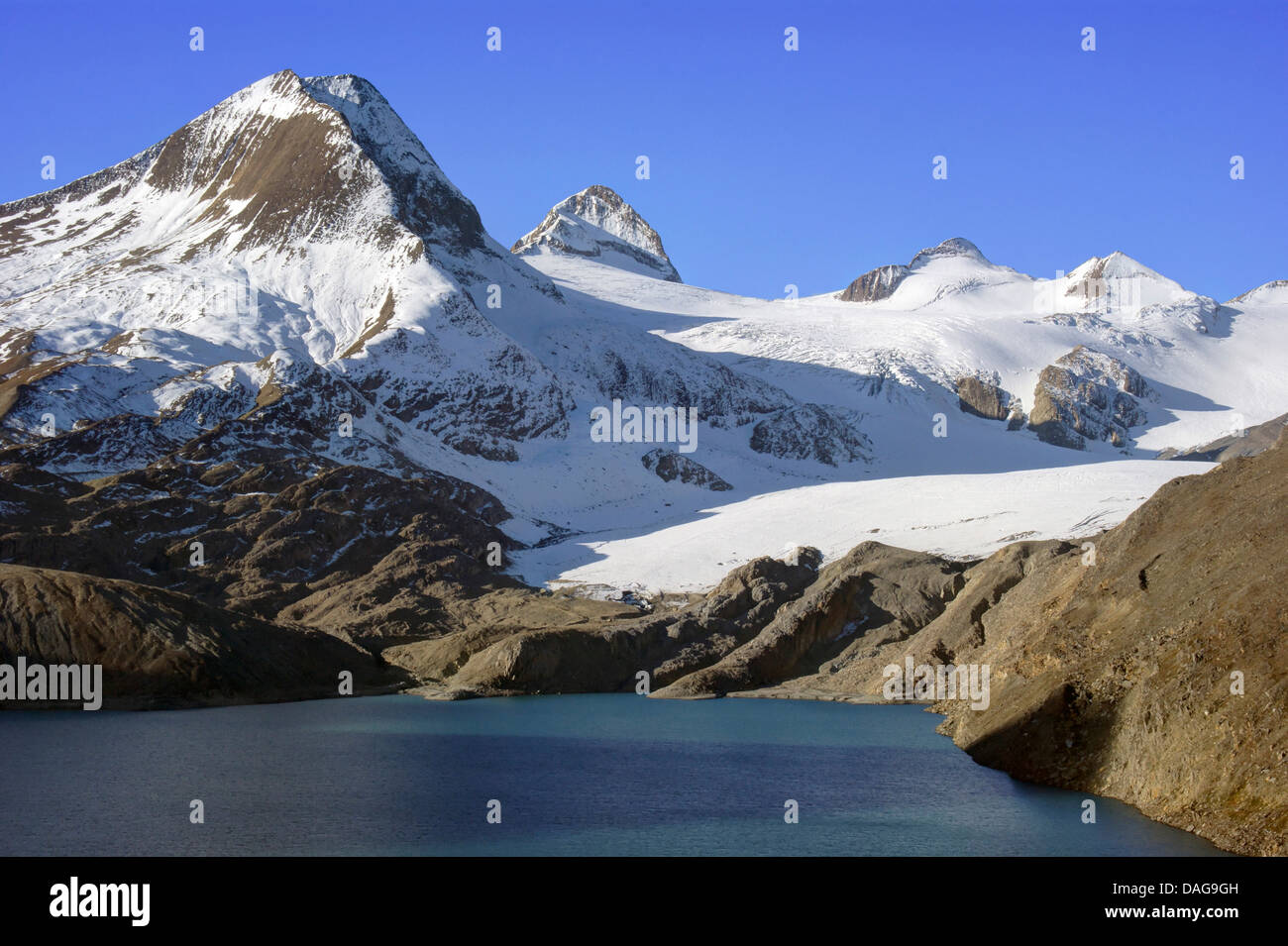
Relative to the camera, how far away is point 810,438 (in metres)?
158

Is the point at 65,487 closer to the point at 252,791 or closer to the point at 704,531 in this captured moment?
the point at 704,531

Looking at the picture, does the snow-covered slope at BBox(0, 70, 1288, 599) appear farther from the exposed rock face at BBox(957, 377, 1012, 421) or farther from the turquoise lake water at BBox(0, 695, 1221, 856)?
the turquoise lake water at BBox(0, 695, 1221, 856)

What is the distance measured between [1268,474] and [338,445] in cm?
8740

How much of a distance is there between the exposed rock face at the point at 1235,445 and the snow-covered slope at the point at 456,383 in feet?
22.8

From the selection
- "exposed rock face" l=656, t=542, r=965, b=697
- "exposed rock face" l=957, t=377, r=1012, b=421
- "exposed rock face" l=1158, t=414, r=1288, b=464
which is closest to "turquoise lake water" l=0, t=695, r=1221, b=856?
"exposed rock face" l=656, t=542, r=965, b=697

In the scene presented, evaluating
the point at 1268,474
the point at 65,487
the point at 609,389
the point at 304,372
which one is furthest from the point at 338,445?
the point at 1268,474

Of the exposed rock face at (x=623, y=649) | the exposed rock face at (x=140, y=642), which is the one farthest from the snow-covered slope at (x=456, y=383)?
the exposed rock face at (x=140, y=642)

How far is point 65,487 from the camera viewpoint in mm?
90312

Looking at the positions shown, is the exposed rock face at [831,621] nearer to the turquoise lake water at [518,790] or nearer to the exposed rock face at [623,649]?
the exposed rock face at [623,649]

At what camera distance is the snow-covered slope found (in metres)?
107

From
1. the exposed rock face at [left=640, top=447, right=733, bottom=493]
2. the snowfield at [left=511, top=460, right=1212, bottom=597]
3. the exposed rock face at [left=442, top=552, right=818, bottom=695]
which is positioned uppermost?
the exposed rock face at [left=640, top=447, right=733, bottom=493]

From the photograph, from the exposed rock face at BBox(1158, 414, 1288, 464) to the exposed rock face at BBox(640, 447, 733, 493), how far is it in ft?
194

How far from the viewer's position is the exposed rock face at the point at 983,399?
606 feet
